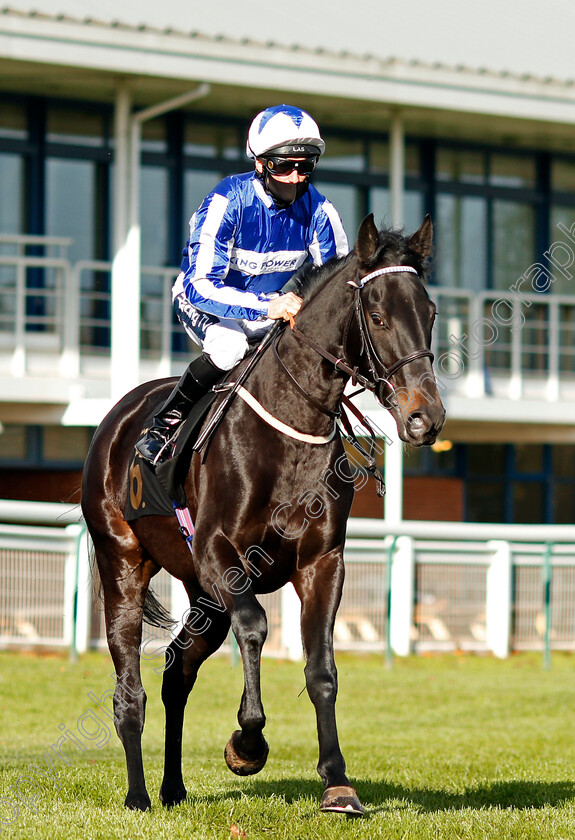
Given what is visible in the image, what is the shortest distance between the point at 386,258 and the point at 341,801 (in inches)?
72.5

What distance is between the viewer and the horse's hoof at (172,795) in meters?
5.10

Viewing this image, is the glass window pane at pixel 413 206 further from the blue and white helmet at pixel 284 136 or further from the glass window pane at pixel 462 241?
the blue and white helmet at pixel 284 136

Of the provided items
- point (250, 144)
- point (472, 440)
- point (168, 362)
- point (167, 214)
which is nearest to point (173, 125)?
point (167, 214)

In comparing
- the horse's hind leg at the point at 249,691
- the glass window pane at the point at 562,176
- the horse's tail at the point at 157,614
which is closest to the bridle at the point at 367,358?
the horse's hind leg at the point at 249,691

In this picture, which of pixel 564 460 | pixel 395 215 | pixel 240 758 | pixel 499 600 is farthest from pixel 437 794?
pixel 564 460

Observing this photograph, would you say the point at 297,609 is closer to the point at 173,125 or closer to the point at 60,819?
the point at 173,125

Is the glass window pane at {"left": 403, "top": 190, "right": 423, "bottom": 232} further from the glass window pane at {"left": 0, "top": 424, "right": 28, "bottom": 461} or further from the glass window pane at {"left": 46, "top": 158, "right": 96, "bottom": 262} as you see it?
the glass window pane at {"left": 0, "top": 424, "right": 28, "bottom": 461}

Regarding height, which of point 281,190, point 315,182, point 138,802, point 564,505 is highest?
point 315,182

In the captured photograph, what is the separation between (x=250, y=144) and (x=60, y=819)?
2.65 meters

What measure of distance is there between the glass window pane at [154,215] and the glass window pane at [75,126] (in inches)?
27.6

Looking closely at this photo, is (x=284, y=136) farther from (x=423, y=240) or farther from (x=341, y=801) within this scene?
(x=341, y=801)

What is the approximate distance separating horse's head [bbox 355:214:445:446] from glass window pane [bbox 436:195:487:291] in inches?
454

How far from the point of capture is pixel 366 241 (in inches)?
167

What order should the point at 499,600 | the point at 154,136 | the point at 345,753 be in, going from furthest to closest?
the point at 154,136 < the point at 499,600 < the point at 345,753
